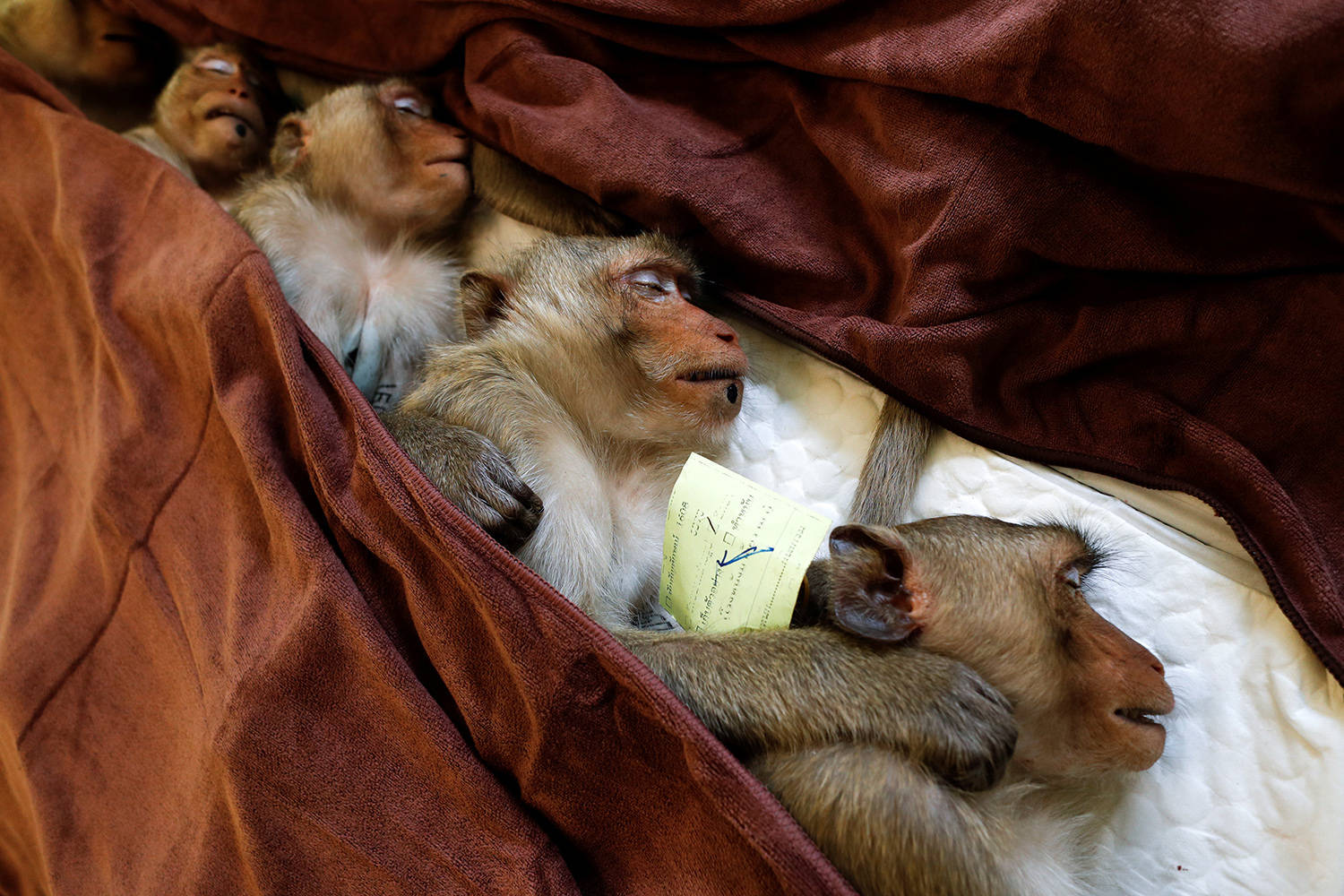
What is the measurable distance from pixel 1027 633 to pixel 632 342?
80 cm

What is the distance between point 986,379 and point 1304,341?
42 cm

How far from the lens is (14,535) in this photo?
1864mm

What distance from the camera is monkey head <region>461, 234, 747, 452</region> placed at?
4.92 feet

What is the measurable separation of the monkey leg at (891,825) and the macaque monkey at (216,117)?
2.00 m

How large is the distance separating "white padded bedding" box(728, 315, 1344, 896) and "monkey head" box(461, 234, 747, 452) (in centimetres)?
46

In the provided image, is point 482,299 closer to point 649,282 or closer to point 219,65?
point 649,282

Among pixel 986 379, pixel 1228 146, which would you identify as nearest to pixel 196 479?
pixel 986 379

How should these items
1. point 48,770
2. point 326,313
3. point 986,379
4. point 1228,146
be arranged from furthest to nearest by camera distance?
point 326,313 < point 48,770 < point 986,379 < point 1228,146

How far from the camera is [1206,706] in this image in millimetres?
1210

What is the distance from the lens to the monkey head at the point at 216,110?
2.10 meters

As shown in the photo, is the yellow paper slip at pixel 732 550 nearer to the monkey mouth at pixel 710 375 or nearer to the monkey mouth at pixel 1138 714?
the monkey mouth at pixel 710 375

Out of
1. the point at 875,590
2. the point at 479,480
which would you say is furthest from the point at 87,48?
the point at 875,590

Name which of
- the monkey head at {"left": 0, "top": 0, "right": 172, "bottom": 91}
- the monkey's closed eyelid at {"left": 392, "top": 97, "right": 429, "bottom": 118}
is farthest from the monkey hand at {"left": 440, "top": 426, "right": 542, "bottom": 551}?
the monkey head at {"left": 0, "top": 0, "right": 172, "bottom": 91}

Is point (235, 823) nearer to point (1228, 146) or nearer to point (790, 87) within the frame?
point (790, 87)
